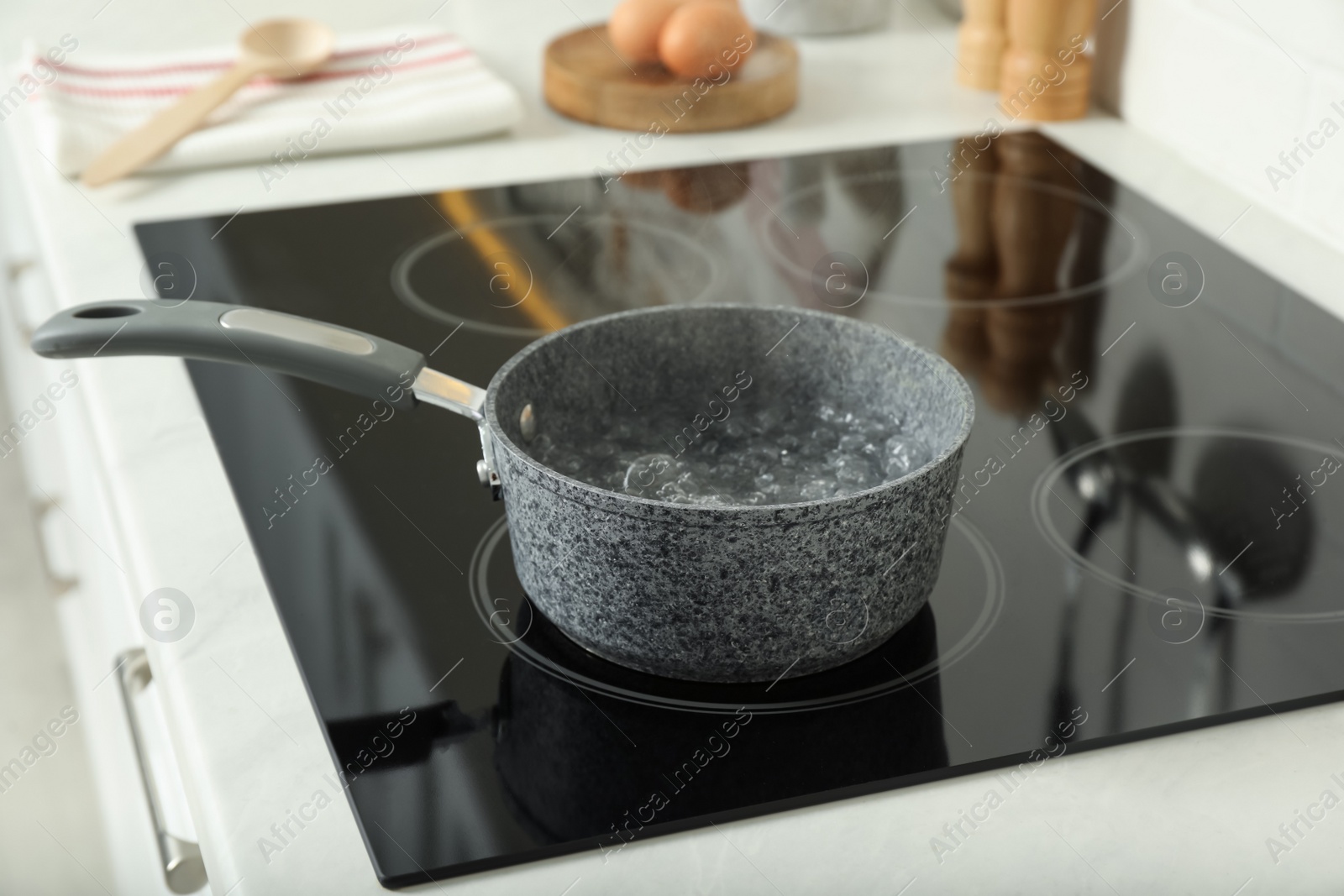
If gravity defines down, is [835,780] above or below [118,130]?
below

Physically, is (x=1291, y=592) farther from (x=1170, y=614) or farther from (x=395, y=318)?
(x=395, y=318)

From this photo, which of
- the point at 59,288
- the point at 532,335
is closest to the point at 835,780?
the point at 532,335

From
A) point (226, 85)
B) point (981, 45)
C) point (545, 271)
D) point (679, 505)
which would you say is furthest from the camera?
point (981, 45)

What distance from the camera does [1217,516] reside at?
1.91 feet

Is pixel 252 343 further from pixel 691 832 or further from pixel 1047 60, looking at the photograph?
pixel 1047 60

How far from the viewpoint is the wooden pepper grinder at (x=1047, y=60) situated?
102 centimetres

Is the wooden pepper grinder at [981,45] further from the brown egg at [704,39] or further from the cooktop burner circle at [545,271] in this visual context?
the cooktop burner circle at [545,271]

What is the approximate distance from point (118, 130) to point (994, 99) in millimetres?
721

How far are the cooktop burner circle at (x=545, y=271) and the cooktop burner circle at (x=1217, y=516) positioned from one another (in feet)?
0.92

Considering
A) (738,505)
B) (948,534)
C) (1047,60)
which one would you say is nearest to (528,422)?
(738,505)

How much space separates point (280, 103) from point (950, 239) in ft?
1.82

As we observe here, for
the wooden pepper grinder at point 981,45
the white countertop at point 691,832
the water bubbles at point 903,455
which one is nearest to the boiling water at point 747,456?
the water bubbles at point 903,455

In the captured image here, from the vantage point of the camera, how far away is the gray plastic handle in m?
0.50

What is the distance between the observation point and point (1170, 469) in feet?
2.02
